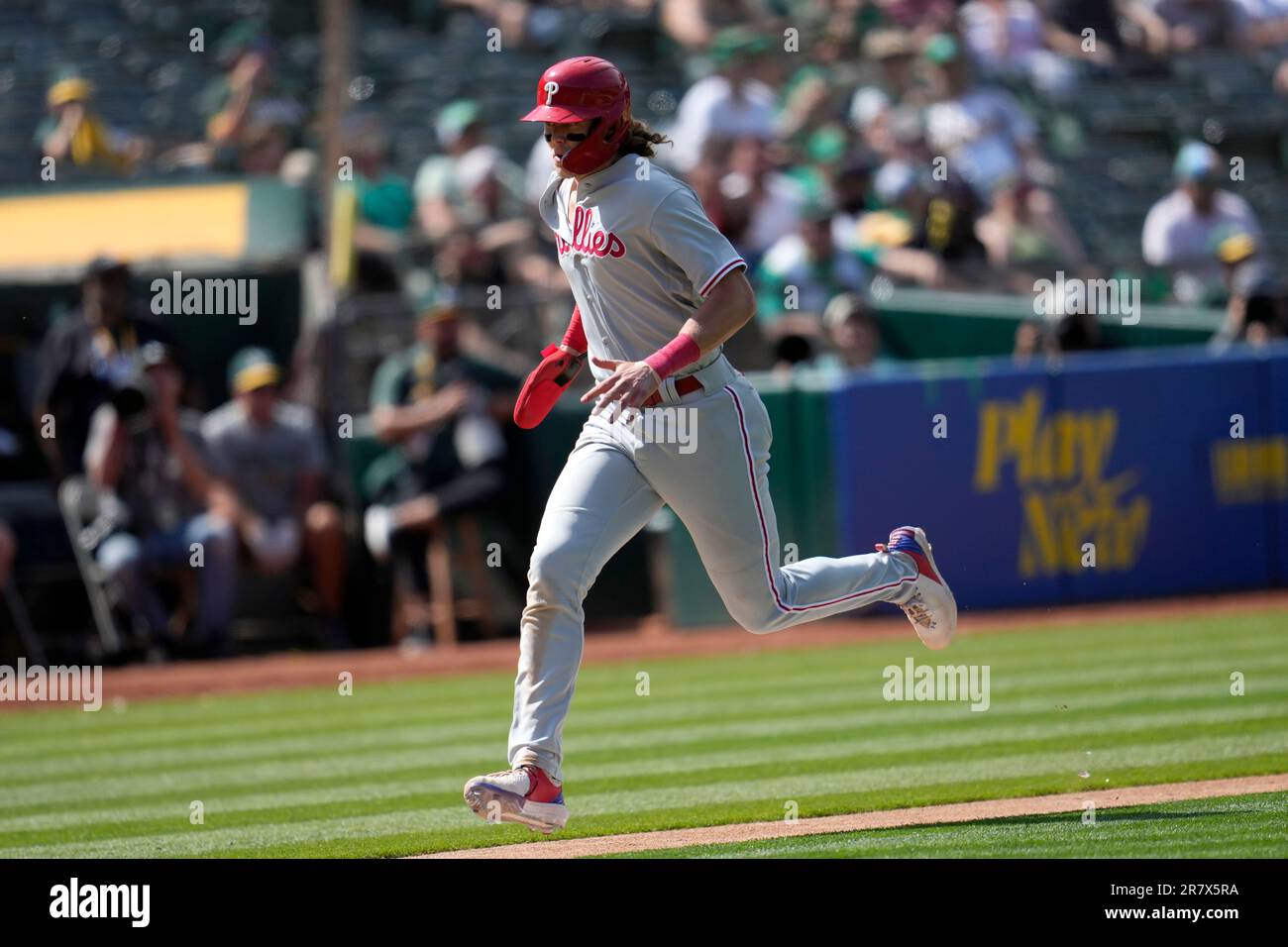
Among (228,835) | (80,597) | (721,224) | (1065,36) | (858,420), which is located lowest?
(228,835)

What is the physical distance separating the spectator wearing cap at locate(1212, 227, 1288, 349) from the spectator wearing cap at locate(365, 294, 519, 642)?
198 inches

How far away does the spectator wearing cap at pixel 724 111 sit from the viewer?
1570 centimetres

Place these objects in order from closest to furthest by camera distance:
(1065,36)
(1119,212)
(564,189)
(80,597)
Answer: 1. (564,189)
2. (80,597)
3. (1119,212)
4. (1065,36)

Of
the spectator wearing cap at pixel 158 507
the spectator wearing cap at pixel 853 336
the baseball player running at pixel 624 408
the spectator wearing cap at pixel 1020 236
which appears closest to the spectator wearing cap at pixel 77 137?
the spectator wearing cap at pixel 158 507

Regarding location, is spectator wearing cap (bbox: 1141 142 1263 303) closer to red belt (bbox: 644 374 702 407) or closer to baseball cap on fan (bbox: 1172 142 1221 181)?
baseball cap on fan (bbox: 1172 142 1221 181)

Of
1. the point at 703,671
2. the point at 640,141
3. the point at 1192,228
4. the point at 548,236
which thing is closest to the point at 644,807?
the point at 640,141

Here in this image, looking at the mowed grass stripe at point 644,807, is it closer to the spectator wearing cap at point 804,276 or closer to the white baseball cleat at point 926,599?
the white baseball cleat at point 926,599

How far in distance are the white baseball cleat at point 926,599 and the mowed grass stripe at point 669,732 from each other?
135 cm

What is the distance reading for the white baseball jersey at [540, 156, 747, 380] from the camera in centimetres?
583

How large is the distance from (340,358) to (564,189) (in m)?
7.74

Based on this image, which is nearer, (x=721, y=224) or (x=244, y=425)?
(x=244, y=425)

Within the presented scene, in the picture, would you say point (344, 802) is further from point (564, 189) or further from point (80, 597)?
point (80, 597)

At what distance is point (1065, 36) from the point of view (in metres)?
19.7
